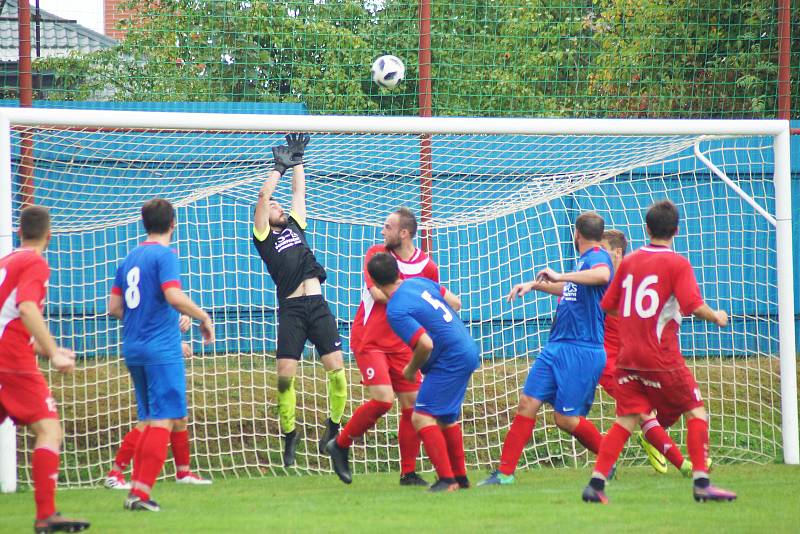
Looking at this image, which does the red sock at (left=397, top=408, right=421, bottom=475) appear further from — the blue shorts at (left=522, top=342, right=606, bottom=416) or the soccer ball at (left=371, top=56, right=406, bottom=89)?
the soccer ball at (left=371, top=56, right=406, bottom=89)

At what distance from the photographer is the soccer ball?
8547 mm

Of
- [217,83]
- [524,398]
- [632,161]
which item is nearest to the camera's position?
[524,398]

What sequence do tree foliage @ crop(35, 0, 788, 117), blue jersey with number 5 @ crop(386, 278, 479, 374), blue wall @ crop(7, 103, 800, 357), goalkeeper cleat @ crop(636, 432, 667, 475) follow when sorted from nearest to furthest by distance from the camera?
blue jersey with number 5 @ crop(386, 278, 479, 374)
goalkeeper cleat @ crop(636, 432, 667, 475)
blue wall @ crop(7, 103, 800, 357)
tree foliage @ crop(35, 0, 788, 117)

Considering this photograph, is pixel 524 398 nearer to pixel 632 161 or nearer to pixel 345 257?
pixel 632 161

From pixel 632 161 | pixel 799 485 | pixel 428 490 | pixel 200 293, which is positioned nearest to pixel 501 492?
pixel 428 490

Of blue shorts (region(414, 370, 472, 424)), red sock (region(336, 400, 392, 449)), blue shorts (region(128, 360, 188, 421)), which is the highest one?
blue shorts (region(128, 360, 188, 421))

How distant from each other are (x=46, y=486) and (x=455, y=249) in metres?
6.41

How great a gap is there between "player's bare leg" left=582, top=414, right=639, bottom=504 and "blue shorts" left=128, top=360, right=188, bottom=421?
7.70 feet

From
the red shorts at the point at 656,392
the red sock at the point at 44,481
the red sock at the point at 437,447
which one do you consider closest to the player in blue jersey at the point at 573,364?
the red sock at the point at 437,447

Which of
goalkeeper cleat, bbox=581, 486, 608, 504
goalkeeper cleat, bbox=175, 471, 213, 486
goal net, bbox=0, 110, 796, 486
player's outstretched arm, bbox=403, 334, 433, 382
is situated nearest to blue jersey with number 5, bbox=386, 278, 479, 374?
player's outstretched arm, bbox=403, 334, 433, 382

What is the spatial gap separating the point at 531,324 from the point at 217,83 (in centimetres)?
397

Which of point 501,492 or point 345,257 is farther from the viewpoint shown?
point 345,257

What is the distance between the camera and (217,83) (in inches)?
391

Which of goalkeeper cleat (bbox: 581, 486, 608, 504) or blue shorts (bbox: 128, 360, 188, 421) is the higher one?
blue shorts (bbox: 128, 360, 188, 421)
